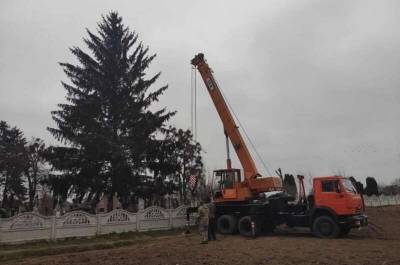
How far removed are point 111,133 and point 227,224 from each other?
1014cm

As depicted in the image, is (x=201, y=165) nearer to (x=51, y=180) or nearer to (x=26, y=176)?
(x=51, y=180)

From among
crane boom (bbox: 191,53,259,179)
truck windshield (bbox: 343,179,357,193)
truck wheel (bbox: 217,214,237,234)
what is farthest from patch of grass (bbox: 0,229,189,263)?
truck windshield (bbox: 343,179,357,193)

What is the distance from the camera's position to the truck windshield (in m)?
16.1

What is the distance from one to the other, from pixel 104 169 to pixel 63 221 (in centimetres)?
837

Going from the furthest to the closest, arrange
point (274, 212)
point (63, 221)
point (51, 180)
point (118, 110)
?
point (118, 110) < point (51, 180) < point (274, 212) < point (63, 221)

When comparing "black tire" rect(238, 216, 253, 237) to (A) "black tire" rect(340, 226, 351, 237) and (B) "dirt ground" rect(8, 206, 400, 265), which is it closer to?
(B) "dirt ground" rect(8, 206, 400, 265)

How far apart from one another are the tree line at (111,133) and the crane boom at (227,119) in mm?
6187

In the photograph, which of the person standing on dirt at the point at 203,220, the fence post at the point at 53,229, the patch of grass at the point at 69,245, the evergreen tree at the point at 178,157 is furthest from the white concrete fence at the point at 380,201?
the fence post at the point at 53,229

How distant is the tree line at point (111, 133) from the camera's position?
79.0 ft

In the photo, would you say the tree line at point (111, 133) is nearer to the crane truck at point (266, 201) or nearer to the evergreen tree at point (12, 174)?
the crane truck at point (266, 201)

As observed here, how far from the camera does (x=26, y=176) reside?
3947 cm

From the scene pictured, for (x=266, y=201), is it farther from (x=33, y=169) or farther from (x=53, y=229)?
(x=33, y=169)

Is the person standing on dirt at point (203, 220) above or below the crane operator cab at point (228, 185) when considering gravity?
below

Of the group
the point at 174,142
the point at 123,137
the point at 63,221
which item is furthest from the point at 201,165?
the point at 63,221
